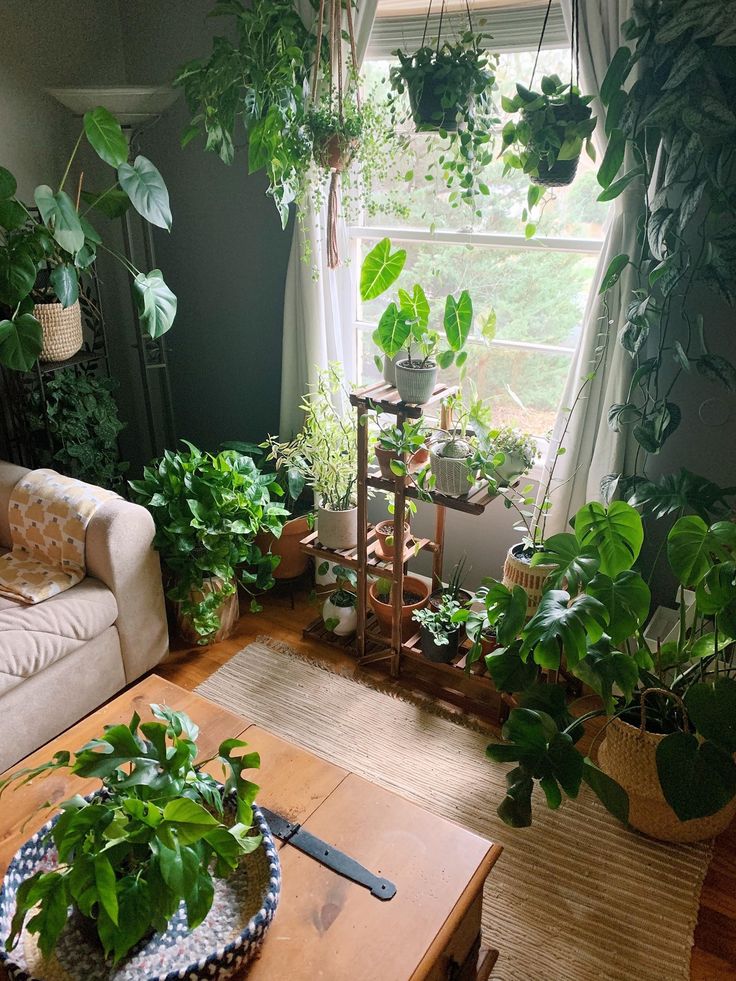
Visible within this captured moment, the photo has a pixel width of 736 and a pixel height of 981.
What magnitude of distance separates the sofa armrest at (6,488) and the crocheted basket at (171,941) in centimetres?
135

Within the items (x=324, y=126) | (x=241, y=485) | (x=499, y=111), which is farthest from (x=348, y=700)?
(x=499, y=111)

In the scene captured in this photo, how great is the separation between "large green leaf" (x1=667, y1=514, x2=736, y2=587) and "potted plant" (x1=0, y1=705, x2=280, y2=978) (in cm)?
96

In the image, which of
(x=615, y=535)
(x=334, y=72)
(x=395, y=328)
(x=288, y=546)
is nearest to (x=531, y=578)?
(x=615, y=535)

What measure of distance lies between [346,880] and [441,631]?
1104 mm

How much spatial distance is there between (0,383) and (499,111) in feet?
6.15

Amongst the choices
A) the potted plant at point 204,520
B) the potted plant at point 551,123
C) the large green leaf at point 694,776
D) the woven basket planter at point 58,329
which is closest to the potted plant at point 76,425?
the woven basket planter at point 58,329

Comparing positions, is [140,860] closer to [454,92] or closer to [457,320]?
[457,320]

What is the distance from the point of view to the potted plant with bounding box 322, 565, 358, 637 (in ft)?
8.57

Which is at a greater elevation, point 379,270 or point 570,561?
point 379,270

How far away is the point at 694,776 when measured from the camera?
1514 mm

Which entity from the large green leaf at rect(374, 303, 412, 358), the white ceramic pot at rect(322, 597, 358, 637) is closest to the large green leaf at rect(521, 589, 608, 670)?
the large green leaf at rect(374, 303, 412, 358)

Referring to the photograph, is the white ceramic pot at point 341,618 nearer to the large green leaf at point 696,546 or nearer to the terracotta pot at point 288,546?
the terracotta pot at point 288,546

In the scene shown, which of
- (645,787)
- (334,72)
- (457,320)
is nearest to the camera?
(645,787)

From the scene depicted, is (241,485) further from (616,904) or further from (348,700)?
(616,904)
